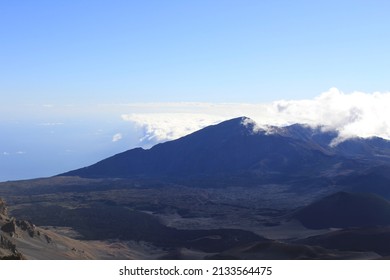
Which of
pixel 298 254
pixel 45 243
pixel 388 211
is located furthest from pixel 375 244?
pixel 45 243

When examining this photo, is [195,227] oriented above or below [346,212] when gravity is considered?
below

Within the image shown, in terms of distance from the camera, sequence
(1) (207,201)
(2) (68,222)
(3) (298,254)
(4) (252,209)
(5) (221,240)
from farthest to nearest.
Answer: (1) (207,201)
(4) (252,209)
(2) (68,222)
(5) (221,240)
(3) (298,254)

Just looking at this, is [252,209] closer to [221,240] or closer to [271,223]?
[271,223]

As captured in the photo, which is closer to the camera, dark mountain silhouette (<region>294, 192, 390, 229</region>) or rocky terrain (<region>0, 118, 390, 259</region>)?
rocky terrain (<region>0, 118, 390, 259</region>)

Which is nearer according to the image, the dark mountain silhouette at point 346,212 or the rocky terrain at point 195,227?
the rocky terrain at point 195,227

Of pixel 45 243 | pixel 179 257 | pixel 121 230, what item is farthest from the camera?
pixel 121 230

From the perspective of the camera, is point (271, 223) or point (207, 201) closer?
point (271, 223)

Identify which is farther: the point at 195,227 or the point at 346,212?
the point at 346,212
